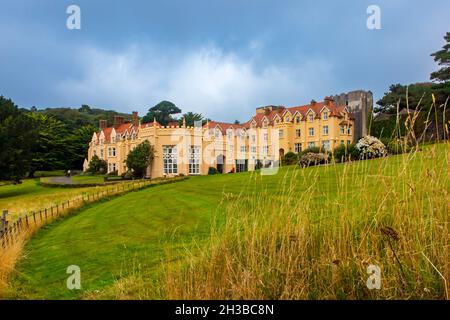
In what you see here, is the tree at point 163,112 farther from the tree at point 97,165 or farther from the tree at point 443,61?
the tree at point 443,61

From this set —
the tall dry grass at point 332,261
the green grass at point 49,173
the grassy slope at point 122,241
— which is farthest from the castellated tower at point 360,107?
the tall dry grass at point 332,261

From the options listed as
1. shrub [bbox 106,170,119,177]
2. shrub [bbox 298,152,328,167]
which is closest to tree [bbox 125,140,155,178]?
shrub [bbox 106,170,119,177]

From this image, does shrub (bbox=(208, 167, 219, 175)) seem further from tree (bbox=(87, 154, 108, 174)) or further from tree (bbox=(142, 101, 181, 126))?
tree (bbox=(142, 101, 181, 126))

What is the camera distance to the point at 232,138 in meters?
50.2

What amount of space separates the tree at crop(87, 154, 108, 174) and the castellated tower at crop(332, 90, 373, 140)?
37.3 metres

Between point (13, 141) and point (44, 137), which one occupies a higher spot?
point (44, 137)

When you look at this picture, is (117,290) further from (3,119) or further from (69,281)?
(3,119)

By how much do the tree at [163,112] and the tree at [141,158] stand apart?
26495 millimetres

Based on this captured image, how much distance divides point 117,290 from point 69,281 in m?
1.89

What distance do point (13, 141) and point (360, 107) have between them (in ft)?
137

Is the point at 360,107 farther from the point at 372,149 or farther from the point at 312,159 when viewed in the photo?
the point at 372,149

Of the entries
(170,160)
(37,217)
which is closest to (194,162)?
(170,160)

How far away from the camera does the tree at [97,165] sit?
56938mm
